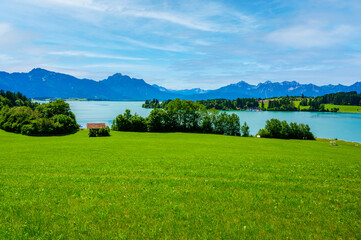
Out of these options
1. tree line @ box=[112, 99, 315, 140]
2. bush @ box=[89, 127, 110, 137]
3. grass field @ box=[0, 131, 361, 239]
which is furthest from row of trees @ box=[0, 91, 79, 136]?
grass field @ box=[0, 131, 361, 239]

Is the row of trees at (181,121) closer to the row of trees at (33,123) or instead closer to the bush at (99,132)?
the bush at (99,132)

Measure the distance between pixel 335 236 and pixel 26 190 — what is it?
50.5 feet

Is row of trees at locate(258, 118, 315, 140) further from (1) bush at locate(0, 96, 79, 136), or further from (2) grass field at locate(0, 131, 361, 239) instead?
(1) bush at locate(0, 96, 79, 136)

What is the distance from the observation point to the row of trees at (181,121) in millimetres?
93875

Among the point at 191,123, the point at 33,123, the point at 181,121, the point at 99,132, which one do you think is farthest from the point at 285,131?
the point at 33,123

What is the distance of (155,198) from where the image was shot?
10641 mm

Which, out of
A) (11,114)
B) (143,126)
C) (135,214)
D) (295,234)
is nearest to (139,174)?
(135,214)

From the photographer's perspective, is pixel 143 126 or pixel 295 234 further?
pixel 143 126

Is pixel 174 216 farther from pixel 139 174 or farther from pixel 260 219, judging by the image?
pixel 139 174

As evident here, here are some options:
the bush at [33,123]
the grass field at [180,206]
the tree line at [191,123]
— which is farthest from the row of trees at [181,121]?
the grass field at [180,206]

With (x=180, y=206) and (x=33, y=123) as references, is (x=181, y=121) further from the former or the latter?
(x=180, y=206)

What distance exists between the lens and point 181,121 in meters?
99.5

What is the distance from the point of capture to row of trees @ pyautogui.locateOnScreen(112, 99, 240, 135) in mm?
93875

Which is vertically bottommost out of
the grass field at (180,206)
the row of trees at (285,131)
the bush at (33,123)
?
the row of trees at (285,131)
